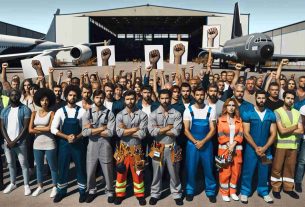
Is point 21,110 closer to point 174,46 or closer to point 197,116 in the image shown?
point 197,116

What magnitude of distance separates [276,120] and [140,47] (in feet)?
215

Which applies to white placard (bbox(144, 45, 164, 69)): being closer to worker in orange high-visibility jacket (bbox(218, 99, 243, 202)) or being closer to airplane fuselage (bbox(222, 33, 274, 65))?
worker in orange high-visibility jacket (bbox(218, 99, 243, 202))

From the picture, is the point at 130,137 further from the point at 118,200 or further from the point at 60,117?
the point at 60,117

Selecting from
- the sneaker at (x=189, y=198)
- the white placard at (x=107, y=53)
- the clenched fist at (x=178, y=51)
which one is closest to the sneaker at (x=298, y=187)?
the sneaker at (x=189, y=198)

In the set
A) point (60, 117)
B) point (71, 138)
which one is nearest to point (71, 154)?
point (71, 138)

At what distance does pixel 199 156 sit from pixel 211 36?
15.2 feet

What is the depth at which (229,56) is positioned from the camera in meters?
29.2

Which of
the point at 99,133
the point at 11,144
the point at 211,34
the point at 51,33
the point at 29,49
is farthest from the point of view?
the point at 51,33

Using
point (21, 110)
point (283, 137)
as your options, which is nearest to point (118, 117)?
point (21, 110)

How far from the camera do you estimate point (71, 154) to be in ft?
16.3

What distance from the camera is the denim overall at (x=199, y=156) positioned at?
4848 mm

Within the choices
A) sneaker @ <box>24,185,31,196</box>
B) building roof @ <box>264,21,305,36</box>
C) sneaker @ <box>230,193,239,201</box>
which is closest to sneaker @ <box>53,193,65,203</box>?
sneaker @ <box>24,185,31,196</box>

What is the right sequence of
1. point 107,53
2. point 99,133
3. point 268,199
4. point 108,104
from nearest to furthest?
point 99,133
point 268,199
point 108,104
point 107,53

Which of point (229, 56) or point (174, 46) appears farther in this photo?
point (229, 56)
